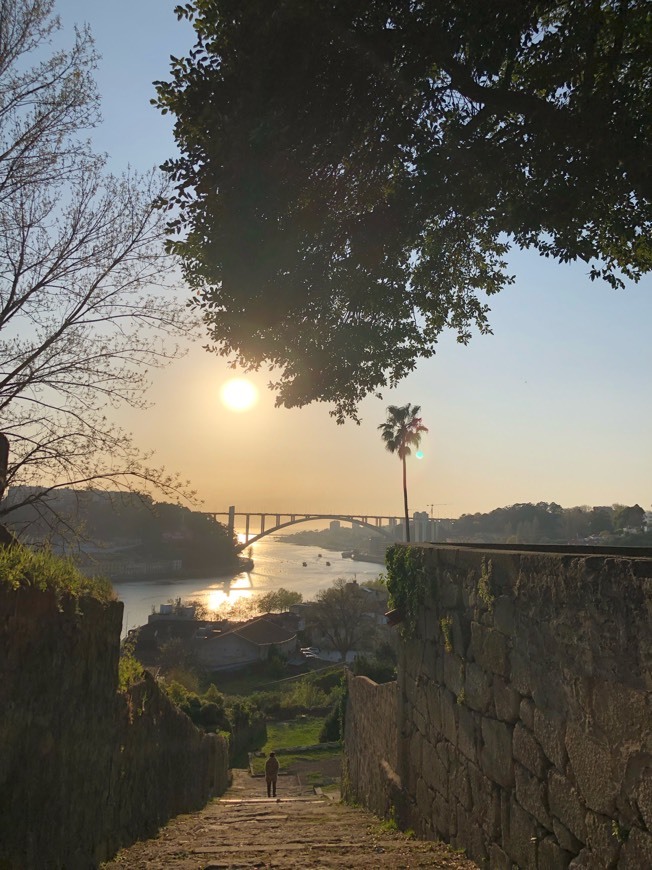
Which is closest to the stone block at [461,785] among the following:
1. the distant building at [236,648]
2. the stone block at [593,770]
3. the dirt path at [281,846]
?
the dirt path at [281,846]

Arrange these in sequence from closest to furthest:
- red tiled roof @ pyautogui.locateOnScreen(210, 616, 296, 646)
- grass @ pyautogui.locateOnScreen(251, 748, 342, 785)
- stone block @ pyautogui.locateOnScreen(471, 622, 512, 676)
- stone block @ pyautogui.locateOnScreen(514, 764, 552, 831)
Result: 1. stone block @ pyautogui.locateOnScreen(514, 764, 552, 831)
2. stone block @ pyautogui.locateOnScreen(471, 622, 512, 676)
3. grass @ pyautogui.locateOnScreen(251, 748, 342, 785)
4. red tiled roof @ pyautogui.locateOnScreen(210, 616, 296, 646)

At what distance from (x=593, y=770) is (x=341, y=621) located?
52.0m

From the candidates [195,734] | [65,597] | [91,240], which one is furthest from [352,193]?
[195,734]

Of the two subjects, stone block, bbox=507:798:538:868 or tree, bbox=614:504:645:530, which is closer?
stone block, bbox=507:798:538:868

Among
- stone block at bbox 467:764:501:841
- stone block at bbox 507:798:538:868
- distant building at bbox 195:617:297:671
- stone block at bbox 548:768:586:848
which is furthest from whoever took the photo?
distant building at bbox 195:617:297:671

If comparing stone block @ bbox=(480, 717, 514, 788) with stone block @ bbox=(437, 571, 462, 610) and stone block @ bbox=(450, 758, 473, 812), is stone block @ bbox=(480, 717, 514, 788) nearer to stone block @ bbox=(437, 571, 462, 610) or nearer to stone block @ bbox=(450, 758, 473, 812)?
stone block @ bbox=(450, 758, 473, 812)

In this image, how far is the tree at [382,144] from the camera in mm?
5699

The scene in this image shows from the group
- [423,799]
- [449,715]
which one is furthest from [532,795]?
[423,799]

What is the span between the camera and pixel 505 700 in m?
3.81

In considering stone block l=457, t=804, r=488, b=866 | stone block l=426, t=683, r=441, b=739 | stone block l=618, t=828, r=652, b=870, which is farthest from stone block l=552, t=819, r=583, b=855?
stone block l=426, t=683, r=441, b=739

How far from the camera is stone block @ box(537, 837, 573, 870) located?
308 cm

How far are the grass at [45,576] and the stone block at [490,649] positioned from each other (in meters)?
2.62

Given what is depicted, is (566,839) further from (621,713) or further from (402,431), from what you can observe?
(402,431)

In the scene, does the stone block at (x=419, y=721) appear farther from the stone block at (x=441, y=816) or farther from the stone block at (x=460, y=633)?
the stone block at (x=460, y=633)
